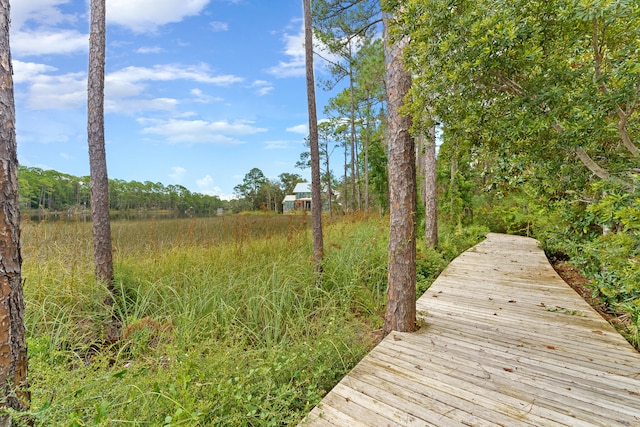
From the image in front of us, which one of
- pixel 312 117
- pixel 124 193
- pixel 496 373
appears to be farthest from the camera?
pixel 124 193

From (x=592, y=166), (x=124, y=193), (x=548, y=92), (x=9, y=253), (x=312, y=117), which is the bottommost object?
(x=9, y=253)

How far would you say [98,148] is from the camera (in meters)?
2.98

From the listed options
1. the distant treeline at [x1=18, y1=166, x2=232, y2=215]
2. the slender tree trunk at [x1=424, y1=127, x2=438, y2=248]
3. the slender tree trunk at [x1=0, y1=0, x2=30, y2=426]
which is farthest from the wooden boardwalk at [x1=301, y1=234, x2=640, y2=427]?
the distant treeline at [x1=18, y1=166, x2=232, y2=215]

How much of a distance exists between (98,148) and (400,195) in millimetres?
3376

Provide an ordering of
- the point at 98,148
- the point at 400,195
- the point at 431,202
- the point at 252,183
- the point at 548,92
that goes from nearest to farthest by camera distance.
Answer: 1. the point at 548,92
2. the point at 400,195
3. the point at 98,148
4. the point at 431,202
5. the point at 252,183

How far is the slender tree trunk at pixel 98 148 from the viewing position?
2.89 metres

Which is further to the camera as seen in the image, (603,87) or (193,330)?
(193,330)

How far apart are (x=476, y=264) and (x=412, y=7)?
4477mm

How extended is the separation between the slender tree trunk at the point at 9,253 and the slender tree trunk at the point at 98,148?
198 centimetres

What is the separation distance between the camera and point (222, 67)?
8.23 m

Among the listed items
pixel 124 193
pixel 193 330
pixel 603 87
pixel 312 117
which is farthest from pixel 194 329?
pixel 124 193

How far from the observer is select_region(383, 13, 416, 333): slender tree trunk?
7.40ft

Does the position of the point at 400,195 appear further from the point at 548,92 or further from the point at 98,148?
the point at 98,148

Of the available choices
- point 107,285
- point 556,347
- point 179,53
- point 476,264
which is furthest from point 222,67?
point 556,347
